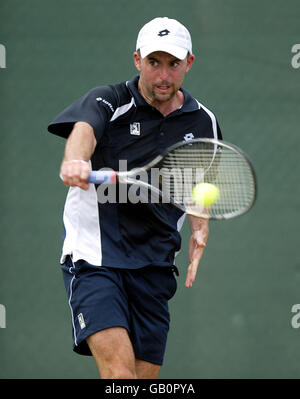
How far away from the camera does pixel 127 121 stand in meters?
3.35

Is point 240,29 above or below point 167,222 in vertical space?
above

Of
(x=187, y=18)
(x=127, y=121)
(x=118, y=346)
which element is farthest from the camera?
(x=187, y=18)

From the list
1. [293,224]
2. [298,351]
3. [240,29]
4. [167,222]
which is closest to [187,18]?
[240,29]

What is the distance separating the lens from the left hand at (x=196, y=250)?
3494mm

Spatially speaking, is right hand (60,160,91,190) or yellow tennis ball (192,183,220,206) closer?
right hand (60,160,91,190)

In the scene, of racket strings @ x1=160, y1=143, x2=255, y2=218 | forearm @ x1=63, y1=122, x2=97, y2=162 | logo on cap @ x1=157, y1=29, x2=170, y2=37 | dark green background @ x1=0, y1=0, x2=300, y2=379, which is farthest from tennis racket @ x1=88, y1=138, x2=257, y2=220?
dark green background @ x1=0, y1=0, x2=300, y2=379

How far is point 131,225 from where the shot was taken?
335cm

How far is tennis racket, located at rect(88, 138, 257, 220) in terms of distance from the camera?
126 inches

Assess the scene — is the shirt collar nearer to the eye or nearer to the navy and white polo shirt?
the navy and white polo shirt

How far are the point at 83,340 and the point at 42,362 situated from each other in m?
1.67

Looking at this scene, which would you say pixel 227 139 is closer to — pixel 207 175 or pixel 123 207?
pixel 207 175

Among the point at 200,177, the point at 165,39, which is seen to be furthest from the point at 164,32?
the point at 200,177

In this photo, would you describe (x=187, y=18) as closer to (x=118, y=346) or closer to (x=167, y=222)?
(x=167, y=222)

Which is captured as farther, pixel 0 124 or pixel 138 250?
pixel 0 124
